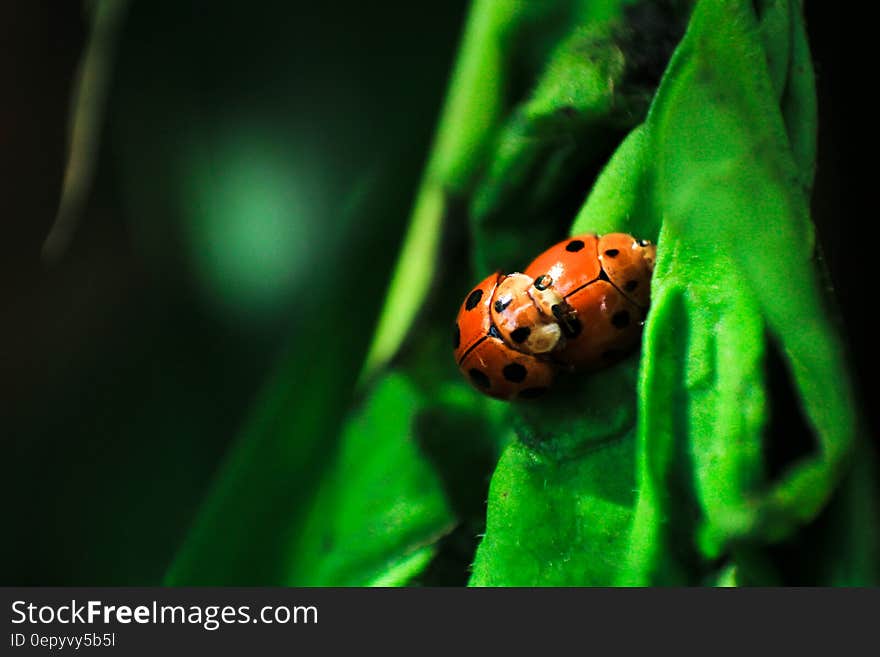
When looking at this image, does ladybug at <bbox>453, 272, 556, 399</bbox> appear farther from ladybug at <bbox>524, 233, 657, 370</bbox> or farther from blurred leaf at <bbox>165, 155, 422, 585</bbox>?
blurred leaf at <bbox>165, 155, 422, 585</bbox>

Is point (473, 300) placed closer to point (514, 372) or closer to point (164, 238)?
point (514, 372)

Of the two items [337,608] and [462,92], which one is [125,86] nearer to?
[462,92]

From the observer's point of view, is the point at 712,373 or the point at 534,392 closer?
the point at 712,373

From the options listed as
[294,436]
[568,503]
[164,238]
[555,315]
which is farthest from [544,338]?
[164,238]

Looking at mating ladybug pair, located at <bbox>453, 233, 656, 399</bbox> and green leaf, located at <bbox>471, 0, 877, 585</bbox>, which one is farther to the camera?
mating ladybug pair, located at <bbox>453, 233, 656, 399</bbox>

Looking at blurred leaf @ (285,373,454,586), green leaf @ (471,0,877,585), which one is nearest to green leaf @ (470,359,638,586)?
green leaf @ (471,0,877,585)

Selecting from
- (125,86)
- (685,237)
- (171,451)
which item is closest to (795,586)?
(685,237)

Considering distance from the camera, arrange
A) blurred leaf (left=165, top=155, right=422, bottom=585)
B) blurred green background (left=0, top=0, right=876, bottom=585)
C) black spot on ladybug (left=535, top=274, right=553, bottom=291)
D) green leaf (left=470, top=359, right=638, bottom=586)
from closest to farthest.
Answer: green leaf (left=470, top=359, right=638, bottom=586)
black spot on ladybug (left=535, top=274, right=553, bottom=291)
blurred leaf (left=165, top=155, right=422, bottom=585)
blurred green background (left=0, top=0, right=876, bottom=585)
